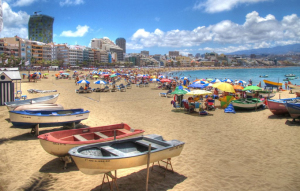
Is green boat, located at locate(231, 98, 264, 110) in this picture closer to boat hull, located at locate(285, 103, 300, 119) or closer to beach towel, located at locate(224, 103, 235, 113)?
beach towel, located at locate(224, 103, 235, 113)

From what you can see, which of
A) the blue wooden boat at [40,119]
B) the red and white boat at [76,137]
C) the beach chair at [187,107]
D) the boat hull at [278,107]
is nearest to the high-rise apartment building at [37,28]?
the beach chair at [187,107]

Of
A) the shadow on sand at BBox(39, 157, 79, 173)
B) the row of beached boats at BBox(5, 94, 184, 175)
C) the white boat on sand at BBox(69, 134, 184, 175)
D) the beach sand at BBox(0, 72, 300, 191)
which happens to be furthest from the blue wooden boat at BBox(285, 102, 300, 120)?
the shadow on sand at BBox(39, 157, 79, 173)

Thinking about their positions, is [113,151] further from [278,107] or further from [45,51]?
[45,51]

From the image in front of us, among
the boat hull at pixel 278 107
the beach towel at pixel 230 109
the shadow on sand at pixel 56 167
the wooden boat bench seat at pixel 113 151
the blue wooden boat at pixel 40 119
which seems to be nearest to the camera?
the wooden boat bench seat at pixel 113 151

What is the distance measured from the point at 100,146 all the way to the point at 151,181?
1481 mm

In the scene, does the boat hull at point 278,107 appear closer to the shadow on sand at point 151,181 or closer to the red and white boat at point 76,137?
the red and white boat at point 76,137

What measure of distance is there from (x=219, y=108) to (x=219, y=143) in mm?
7836

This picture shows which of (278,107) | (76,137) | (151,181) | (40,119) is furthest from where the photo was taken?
(278,107)

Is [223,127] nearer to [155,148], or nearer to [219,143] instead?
Result: [219,143]

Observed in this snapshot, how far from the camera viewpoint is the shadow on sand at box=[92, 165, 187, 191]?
5.25 metres

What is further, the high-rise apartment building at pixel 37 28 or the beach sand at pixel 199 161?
the high-rise apartment building at pixel 37 28

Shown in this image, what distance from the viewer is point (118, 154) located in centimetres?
499

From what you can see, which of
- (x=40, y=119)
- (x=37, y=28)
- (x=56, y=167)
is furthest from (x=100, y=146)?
(x=37, y=28)

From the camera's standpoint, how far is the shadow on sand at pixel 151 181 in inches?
207
